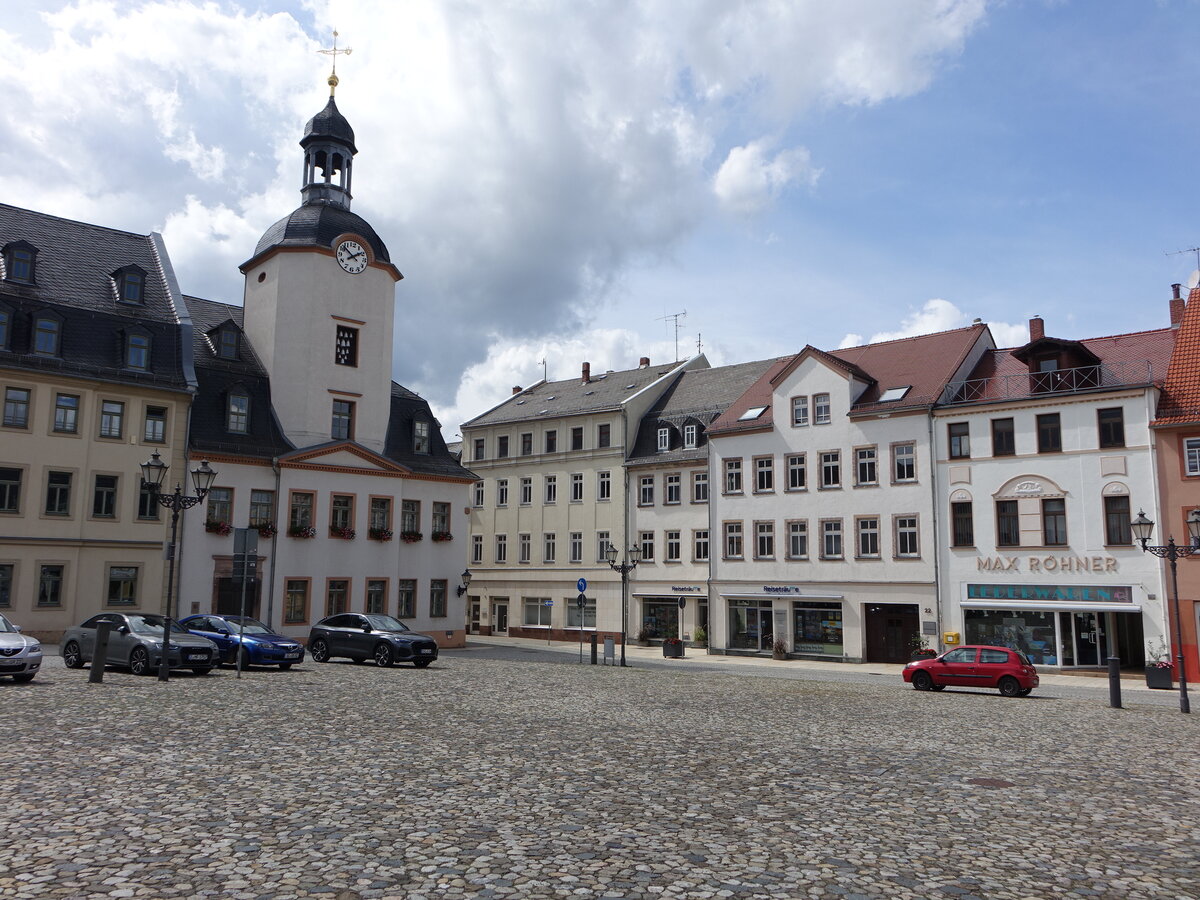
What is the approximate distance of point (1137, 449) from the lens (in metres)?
34.9

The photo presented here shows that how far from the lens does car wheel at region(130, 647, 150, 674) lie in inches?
924

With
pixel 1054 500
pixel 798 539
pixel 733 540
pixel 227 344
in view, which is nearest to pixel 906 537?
pixel 798 539

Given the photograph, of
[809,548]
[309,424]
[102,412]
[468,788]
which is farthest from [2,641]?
[809,548]

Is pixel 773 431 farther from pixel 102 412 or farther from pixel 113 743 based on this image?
pixel 113 743

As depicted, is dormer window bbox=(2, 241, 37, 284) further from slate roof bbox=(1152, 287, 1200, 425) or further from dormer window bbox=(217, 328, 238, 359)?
slate roof bbox=(1152, 287, 1200, 425)

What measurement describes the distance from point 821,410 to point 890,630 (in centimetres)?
972

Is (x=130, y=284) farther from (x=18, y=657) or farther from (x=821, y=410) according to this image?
(x=821, y=410)

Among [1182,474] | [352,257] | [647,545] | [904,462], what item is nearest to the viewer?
[1182,474]

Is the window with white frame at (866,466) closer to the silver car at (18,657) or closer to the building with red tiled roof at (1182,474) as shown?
the building with red tiled roof at (1182,474)

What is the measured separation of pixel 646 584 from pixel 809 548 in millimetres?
10355

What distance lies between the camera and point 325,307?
43625mm

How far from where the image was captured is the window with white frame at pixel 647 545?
50594mm

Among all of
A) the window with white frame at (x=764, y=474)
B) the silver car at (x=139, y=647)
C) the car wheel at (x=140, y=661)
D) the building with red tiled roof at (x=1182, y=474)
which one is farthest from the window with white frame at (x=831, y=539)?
the car wheel at (x=140, y=661)

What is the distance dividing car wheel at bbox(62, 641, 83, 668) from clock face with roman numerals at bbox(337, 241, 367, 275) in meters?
23.1
